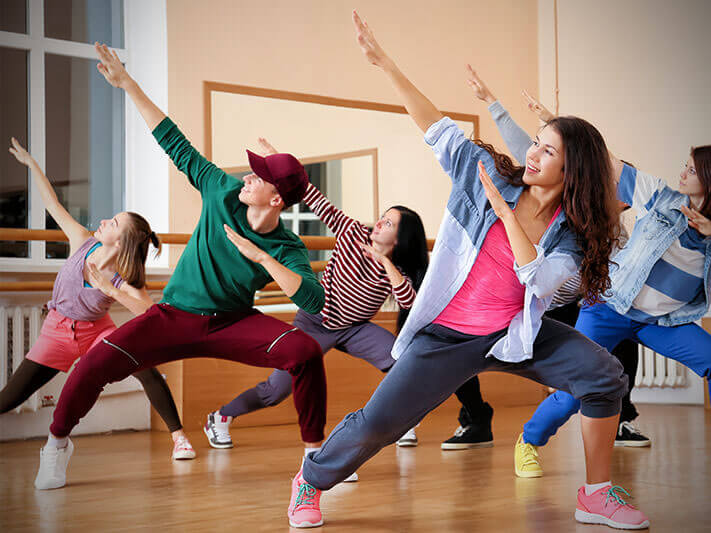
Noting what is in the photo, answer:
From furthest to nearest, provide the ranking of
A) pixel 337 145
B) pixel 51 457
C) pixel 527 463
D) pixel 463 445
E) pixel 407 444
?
pixel 337 145 < pixel 407 444 < pixel 463 445 < pixel 527 463 < pixel 51 457

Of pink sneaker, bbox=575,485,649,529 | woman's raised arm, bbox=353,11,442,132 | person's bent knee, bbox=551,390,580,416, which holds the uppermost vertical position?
woman's raised arm, bbox=353,11,442,132

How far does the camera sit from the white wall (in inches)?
209

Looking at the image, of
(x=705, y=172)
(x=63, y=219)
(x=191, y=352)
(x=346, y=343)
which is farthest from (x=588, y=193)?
(x=63, y=219)

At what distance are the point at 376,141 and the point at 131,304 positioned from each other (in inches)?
111

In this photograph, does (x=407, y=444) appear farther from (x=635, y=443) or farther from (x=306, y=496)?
(x=306, y=496)

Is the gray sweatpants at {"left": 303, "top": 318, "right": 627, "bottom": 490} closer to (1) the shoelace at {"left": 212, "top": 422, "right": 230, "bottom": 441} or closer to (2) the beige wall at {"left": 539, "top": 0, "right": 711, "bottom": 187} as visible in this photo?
(1) the shoelace at {"left": 212, "top": 422, "right": 230, "bottom": 441}

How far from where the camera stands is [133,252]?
2.82m

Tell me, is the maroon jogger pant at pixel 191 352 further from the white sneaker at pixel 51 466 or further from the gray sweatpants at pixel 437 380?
the gray sweatpants at pixel 437 380

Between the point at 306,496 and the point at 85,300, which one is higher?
the point at 85,300

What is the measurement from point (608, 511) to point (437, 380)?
0.60 m

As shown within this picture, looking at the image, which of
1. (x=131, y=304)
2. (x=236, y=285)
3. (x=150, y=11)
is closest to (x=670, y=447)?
(x=236, y=285)

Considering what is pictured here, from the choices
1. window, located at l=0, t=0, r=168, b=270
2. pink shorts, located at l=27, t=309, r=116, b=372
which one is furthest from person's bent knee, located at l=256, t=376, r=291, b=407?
window, located at l=0, t=0, r=168, b=270

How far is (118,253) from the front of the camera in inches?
112

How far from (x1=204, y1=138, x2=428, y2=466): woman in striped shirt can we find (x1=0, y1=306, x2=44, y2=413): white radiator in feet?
3.87
